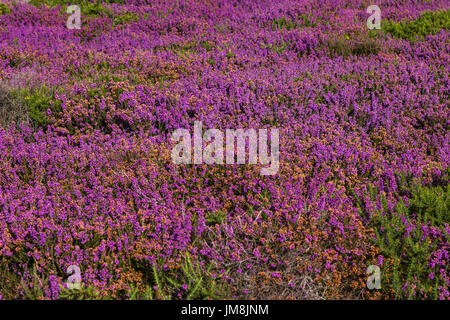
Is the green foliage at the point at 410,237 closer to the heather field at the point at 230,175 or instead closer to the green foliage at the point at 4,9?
the heather field at the point at 230,175

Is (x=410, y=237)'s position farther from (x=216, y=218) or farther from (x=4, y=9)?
(x=4, y=9)

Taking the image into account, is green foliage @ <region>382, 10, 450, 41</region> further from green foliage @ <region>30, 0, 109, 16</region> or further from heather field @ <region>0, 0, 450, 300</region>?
green foliage @ <region>30, 0, 109, 16</region>

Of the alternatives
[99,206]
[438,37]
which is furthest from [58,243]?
[438,37]

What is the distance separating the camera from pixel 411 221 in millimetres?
3182

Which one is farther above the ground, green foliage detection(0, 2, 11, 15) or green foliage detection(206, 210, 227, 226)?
green foliage detection(0, 2, 11, 15)

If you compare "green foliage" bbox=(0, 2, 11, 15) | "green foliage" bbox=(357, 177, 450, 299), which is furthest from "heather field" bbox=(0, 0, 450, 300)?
"green foliage" bbox=(0, 2, 11, 15)

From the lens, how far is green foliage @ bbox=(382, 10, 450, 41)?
7.32 meters

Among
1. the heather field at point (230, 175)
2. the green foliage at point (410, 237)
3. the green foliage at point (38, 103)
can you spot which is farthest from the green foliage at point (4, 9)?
the green foliage at point (410, 237)

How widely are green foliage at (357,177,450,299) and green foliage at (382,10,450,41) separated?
16.1 feet

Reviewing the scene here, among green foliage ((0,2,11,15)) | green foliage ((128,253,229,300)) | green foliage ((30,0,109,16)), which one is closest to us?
green foliage ((128,253,229,300))

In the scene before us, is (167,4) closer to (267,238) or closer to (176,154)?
(176,154)

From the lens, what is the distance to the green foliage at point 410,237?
2689mm

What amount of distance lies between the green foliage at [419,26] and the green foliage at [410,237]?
4.92 meters

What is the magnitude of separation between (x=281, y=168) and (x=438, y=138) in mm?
2019
